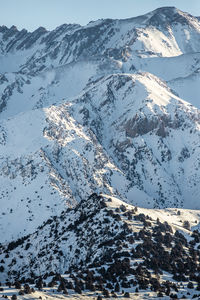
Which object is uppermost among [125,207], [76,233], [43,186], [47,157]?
[47,157]

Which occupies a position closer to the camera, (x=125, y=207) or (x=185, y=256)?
(x=185, y=256)

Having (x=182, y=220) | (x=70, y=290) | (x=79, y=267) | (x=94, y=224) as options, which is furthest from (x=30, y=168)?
(x=70, y=290)

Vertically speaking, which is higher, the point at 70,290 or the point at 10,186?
the point at 10,186

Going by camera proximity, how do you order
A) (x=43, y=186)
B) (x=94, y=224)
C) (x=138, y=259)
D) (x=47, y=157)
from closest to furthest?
(x=138, y=259)
(x=94, y=224)
(x=43, y=186)
(x=47, y=157)

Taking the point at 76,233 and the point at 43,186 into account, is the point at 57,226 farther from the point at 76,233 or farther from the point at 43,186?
the point at 43,186

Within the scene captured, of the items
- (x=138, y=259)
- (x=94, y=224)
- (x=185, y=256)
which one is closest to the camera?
(x=138, y=259)

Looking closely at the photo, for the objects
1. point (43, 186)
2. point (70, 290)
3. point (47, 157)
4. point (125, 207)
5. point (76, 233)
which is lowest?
point (70, 290)

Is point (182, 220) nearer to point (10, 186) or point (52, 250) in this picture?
point (52, 250)

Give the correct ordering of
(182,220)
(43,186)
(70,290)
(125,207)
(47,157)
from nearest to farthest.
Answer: (70,290), (125,207), (182,220), (43,186), (47,157)

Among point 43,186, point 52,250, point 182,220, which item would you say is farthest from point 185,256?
point 43,186
